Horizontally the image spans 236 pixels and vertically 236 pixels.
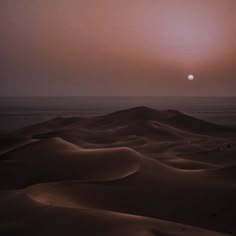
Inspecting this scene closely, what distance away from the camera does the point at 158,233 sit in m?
3.54

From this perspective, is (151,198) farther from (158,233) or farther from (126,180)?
(158,233)

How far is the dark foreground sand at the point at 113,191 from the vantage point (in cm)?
388

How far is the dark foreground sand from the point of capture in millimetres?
3879

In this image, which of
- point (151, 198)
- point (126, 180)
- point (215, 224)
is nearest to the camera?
point (215, 224)

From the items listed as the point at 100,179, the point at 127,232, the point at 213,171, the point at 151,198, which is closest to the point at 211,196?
the point at 151,198

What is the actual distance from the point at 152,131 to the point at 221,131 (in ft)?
12.7

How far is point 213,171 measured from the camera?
22.6ft

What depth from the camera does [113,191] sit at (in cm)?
558

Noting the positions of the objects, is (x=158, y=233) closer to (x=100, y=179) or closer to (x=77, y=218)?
(x=77, y=218)

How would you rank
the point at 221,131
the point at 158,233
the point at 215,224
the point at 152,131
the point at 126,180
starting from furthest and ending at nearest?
the point at 221,131
the point at 152,131
the point at 126,180
the point at 215,224
the point at 158,233

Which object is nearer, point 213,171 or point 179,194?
point 179,194

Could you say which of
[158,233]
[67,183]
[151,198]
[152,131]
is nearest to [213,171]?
[151,198]

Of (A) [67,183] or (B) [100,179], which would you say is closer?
(A) [67,183]

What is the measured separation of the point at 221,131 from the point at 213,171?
9669 millimetres
